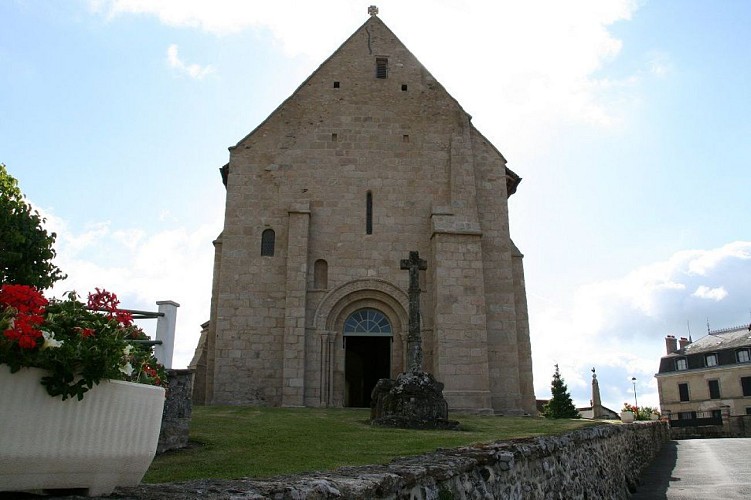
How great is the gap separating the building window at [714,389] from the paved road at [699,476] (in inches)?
1280

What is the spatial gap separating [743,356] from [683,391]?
20.7 ft

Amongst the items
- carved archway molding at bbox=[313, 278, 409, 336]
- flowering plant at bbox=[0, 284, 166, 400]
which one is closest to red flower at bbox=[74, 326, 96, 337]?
flowering plant at bbox=[0, 284, 166, 400]

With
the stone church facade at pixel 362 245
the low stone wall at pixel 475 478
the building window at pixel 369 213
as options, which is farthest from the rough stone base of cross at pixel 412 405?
the building window at pixel 369 213

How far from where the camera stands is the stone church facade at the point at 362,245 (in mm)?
19094

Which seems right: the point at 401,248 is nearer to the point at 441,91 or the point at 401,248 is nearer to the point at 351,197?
the point at 351,197

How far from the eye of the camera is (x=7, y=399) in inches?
103

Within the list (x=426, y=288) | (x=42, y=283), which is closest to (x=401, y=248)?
(x=426, y=288)

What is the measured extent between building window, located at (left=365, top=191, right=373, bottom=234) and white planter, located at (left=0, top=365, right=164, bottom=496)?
56.8 ft

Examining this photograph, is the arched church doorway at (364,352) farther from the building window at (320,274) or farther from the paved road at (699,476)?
the paved road at (699,476)

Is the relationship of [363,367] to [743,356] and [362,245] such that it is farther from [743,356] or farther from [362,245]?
[743,356]

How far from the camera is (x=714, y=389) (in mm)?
49656

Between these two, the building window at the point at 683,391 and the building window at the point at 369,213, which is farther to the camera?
the building window at the point at 683,391

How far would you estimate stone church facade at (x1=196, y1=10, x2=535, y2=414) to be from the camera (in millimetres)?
19094

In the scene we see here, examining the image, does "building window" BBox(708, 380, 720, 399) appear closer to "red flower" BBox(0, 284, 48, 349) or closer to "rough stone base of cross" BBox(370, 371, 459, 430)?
"rough stone base of cross" BBox(370, 371, 459, 430)
